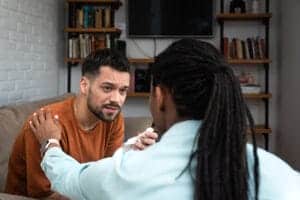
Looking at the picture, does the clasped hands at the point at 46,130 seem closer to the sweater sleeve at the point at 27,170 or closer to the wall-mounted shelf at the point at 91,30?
the sweater sleeve at the point at 27,170

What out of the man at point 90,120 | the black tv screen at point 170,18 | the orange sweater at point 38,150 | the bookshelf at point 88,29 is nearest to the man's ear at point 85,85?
the man at point 90,120

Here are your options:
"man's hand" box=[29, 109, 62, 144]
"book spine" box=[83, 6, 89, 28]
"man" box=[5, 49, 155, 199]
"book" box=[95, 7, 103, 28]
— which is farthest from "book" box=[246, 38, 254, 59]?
"man's hand" box=[29, 109, 62, 144]

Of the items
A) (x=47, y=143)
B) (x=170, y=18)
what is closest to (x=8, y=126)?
(x=47, y=143)

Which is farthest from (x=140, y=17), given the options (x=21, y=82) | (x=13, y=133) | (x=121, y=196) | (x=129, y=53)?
(x=121, y=196)

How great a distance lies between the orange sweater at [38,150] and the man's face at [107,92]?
75mm

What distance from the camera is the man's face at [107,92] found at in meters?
2.12

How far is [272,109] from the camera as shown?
15.8ft

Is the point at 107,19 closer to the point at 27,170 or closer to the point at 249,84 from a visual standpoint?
the point at 249,84

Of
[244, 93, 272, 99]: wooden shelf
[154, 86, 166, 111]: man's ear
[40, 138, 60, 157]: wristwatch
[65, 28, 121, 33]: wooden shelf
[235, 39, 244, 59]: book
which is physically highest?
[65, 28, 121, 33]: wooden shelf

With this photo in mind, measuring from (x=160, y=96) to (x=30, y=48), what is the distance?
298 centimetres

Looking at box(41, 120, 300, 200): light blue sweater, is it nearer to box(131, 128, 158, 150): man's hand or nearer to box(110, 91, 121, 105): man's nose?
box(131, 128, 158, 150): man's hand

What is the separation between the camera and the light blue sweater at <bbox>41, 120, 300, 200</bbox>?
0.97 meters

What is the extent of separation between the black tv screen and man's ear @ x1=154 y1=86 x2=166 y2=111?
3726mm

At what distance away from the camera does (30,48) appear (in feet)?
12.5
